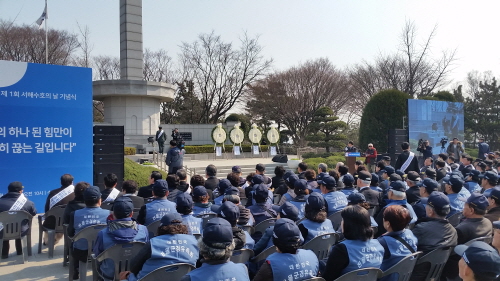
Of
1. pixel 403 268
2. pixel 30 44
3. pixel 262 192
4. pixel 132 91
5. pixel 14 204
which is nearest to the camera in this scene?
pixel 403 268

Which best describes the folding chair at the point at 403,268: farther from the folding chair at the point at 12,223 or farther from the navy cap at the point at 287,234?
the folding chair at the point at 12,223

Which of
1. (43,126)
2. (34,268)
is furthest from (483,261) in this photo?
(43,126)

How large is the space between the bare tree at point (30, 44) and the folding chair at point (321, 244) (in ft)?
95.3

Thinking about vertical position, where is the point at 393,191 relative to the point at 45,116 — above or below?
below

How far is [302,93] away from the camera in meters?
30.2

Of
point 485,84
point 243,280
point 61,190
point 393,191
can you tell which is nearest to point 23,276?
point 61,190

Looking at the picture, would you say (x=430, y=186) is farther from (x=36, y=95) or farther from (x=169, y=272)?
(x=36, y=95)

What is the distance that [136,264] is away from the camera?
3.09m

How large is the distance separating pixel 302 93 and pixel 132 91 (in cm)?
1382

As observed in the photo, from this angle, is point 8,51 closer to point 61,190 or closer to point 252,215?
point 61,190

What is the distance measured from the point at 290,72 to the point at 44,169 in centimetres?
2391

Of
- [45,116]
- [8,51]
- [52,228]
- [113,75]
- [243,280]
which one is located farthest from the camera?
[113,75]

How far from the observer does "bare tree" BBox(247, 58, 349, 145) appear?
29.7 m

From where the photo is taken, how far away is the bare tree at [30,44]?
1036 inches
